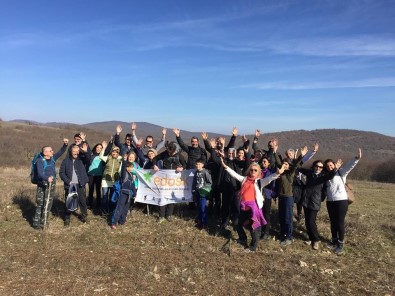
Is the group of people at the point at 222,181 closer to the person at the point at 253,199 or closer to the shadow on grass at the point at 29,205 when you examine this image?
the person at the point at 253,199

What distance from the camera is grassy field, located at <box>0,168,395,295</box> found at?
6.34m

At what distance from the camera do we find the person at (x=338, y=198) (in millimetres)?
8344

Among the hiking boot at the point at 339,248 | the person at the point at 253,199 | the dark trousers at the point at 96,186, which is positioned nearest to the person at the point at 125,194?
the dark trousers at the point at 96,186

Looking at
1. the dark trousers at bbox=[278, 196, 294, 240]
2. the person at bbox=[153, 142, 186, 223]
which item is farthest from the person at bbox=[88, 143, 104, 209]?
the dark trousers at bbox=[278, 196, 294, 240]

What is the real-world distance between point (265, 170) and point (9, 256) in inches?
241

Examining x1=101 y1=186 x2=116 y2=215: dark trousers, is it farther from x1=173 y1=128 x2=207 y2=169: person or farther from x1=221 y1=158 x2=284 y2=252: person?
x1=221 y1=158 x2=284 y2=252: person

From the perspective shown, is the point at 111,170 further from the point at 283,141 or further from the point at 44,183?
the point at 283,141

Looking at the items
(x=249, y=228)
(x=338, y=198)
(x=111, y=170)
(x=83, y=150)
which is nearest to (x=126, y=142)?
(x=111, y=170)

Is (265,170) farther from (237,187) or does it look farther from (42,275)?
(42,275)

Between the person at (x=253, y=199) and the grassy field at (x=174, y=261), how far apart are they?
1.81 feet

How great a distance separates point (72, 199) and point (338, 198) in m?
6.72

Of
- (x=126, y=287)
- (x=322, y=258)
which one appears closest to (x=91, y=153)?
(x=126, y=287)

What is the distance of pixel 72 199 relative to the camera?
948 centimetres

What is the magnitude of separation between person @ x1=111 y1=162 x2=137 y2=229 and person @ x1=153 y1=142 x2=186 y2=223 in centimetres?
88
